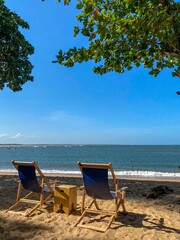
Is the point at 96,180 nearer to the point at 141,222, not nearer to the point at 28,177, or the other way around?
the point at 141,222

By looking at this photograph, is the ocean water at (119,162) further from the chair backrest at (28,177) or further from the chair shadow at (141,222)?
the chair backrest at (28,177)

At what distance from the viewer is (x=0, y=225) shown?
4957 millimetres

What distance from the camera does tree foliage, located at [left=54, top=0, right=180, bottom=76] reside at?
361cm

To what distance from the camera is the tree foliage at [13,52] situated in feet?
36.4

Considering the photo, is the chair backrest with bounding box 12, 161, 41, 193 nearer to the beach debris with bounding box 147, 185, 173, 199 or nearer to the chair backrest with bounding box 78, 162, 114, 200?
the chair backrest with bounding box 78, 162, 114, 200

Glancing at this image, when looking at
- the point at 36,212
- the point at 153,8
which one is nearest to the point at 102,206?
the point at 36,212

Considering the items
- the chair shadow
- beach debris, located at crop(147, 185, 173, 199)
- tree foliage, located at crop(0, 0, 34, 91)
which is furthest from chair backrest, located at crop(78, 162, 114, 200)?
tree foliage, located at crop(0, 0, 34, 91)

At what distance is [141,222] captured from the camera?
509 cm

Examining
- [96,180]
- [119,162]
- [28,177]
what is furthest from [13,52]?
[119,162]

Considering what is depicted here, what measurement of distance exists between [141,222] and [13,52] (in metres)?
8.86

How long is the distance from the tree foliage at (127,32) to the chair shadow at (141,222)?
2.57 m

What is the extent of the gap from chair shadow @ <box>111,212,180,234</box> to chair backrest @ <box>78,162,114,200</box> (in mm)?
503

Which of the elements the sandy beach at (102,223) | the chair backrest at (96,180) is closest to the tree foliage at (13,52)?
the sandy beach at (102,223)

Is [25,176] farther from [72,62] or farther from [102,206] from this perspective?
[72,62]
